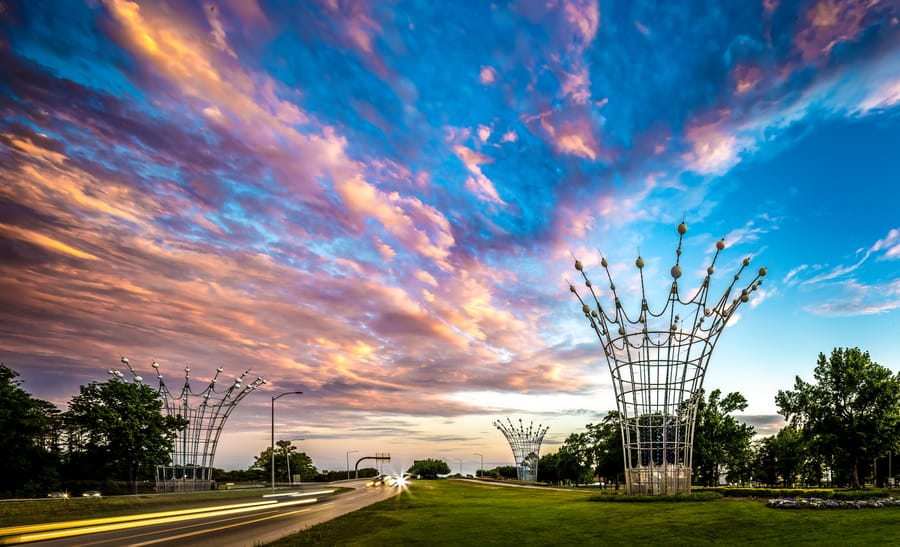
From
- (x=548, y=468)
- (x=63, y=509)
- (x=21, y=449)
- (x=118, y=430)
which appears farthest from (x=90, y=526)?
(x=548, y=468)

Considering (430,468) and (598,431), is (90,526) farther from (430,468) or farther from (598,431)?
(430,468)

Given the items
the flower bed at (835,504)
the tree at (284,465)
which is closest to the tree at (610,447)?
the flower bed at (835,504)

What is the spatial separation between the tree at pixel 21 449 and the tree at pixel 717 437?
69.8 m

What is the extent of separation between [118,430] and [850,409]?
7801cm

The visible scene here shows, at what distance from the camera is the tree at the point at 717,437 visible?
6053 centimetres

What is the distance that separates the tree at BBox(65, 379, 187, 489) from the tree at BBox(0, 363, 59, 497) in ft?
14.3

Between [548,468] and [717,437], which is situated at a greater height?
[717,437]

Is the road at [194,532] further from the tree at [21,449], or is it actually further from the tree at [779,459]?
the tree at [779,459]

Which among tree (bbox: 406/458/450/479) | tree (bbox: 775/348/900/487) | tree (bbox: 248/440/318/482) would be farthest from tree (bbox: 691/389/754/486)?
tree (bbox: 406/458/450/479)

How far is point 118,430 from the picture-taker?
61.7m

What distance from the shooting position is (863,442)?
4944cm

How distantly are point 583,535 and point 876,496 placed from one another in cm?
2273

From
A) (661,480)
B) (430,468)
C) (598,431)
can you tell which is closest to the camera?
(661,480)

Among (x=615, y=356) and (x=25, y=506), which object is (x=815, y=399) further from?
(x=25, y=506)
